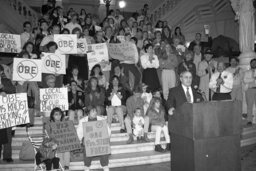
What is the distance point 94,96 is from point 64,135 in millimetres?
2123

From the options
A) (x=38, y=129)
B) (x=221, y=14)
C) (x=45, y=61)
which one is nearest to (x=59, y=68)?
(x=45, y=61)

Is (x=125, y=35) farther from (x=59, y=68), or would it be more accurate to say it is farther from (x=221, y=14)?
(x=221, y=14)

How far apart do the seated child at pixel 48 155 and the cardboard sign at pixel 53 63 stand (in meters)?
3.07

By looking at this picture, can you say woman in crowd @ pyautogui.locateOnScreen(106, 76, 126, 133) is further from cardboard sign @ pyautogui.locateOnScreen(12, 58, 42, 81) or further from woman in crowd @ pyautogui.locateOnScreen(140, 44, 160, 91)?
cardboard sign @ pyautogui.locateOnScreen(12, 58, 42, 81)

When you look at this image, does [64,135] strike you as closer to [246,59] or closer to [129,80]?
[129,80]

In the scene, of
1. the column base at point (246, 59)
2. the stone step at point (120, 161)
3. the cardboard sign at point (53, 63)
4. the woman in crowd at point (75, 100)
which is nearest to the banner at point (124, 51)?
the cardboard sign at point (53, 63)

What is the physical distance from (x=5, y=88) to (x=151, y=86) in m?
4.49

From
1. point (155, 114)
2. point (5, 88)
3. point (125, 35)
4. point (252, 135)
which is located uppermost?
point (125, 35)

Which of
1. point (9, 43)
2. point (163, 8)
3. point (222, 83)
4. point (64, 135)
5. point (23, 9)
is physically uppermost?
point (163, 8)

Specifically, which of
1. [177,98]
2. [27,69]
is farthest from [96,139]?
[27,69]

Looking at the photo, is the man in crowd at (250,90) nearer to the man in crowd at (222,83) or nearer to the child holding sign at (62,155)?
the man in crowd at (222,83)

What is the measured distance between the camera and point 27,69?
7.26 metres

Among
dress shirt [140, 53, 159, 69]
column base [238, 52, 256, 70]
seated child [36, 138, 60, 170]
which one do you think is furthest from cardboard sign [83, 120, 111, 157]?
column base [238, 52, 256, 70]

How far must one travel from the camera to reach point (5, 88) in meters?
6.12
